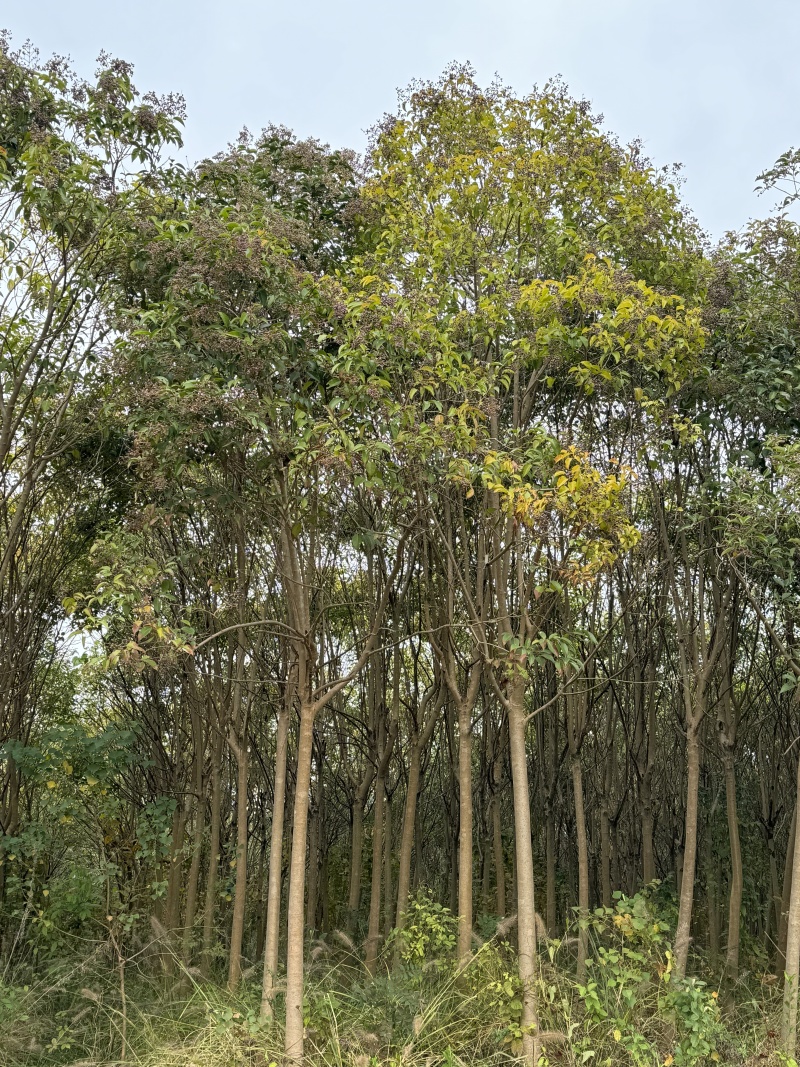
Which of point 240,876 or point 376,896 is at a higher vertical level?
point 240,876

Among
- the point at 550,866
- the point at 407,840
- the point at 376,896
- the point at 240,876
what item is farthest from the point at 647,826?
the point at 240,876

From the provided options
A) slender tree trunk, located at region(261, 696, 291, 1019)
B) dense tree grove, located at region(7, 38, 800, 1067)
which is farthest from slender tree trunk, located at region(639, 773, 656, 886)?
slender tree trunk, located at region(261, 696, 291, 1019)

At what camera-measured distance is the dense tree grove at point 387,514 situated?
5.56 meters

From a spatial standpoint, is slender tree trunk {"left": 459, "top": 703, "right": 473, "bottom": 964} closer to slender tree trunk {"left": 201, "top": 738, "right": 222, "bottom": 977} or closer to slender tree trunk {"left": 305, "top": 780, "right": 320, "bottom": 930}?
slender tree trunk {"left": 201, "top": 738, "right": 222, "bottom": 977}

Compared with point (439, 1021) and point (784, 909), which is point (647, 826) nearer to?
point (784, 909)

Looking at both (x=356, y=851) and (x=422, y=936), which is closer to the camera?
(x=422, y=936)

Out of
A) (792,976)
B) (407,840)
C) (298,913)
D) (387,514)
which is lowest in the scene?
(792,976)

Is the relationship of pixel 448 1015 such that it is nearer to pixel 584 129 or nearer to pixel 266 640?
pixel 266 640

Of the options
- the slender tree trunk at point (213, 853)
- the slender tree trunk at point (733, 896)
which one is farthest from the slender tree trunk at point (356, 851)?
the slender tree trunk at point (733, 896)

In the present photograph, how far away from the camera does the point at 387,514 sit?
721cm

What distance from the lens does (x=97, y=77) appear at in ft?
21.1

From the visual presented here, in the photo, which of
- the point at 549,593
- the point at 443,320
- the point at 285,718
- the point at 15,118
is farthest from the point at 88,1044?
the point at 15,118

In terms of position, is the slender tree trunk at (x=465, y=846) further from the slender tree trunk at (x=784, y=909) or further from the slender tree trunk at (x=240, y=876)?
the slender tree trunk at (x=784, y=909)

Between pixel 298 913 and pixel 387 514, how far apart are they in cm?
316
